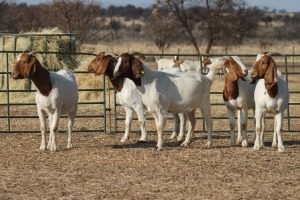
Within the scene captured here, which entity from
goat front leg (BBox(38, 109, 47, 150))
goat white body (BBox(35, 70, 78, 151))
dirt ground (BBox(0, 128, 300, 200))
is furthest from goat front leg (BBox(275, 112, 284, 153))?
goat front leg (BBox(38, 109, 47, 150))

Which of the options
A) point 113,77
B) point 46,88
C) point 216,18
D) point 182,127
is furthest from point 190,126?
point 216,18

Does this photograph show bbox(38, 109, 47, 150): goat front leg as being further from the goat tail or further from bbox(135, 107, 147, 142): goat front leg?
the goat tail

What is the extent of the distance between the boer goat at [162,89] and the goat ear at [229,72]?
428mm

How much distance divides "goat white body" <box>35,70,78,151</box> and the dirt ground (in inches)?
18.1

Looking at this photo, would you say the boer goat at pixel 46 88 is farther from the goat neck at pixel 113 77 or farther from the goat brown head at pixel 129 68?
the goat brown head at pixel 129 68

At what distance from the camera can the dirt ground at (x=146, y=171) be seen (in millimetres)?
10625

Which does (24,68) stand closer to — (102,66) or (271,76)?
(102,66)

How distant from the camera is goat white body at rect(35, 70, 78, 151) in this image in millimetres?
14164

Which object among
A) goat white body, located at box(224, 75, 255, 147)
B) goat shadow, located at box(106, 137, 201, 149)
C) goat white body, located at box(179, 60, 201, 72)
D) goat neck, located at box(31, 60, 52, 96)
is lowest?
goat shadow, located at box(106, 137, 201, 149)

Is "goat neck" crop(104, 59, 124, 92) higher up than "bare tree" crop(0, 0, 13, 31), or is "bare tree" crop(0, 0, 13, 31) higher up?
"bare tree" crop(0, 0, 13, 31)

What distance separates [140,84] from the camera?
14.5 metres

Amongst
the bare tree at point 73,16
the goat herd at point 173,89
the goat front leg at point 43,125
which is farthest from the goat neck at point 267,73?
the bare tree at point 73,16

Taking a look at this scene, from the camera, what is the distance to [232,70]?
1471 centimetres

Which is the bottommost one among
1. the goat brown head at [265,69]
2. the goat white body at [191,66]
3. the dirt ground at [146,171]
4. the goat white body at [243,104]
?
the dirt ground at [146,171]
